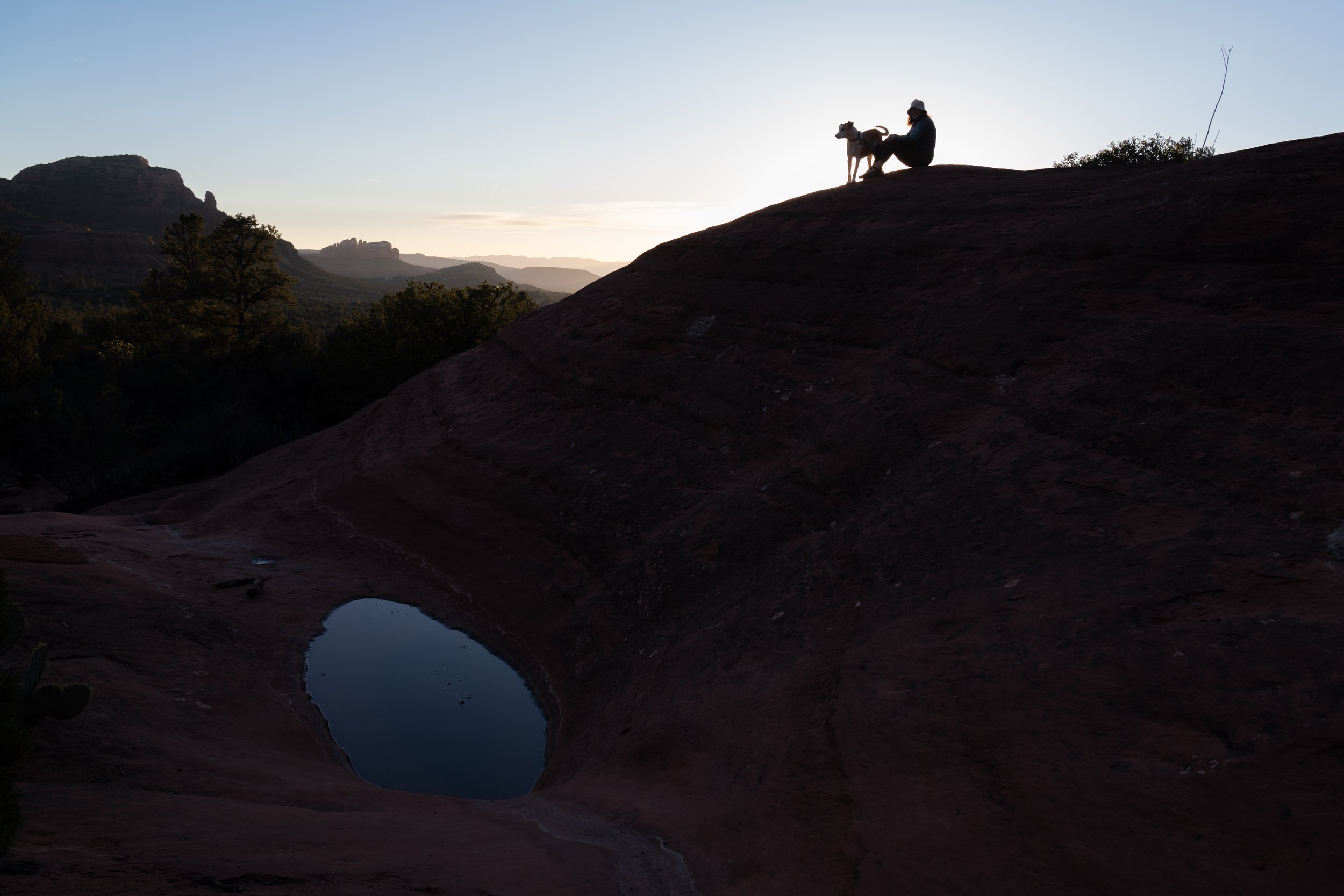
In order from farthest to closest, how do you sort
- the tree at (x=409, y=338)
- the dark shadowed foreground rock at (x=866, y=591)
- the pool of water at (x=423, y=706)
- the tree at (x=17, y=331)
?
the tree at (x=409, y=338)
the tree at (x=17, y=331)
the pool of water at (x=423, y=706)
the dark shadowed foreground rock at (x=866, y=591)

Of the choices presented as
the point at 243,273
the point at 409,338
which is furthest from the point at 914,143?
the point at 243,273

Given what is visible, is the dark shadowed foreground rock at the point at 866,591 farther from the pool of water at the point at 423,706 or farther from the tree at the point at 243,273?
the tree at the point at 243,273

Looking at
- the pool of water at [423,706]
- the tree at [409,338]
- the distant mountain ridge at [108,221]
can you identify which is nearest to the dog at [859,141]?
the pool of water at [423,706]

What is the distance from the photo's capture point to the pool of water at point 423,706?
266 inches

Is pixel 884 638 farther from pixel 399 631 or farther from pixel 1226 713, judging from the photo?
pixel 399 631

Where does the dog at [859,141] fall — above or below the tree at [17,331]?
above

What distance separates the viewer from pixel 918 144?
12.0 metres

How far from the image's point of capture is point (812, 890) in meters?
3.59

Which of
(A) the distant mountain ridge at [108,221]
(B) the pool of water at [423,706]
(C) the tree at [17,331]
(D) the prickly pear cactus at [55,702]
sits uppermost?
(A) the distant mountain ridge at [108,221]

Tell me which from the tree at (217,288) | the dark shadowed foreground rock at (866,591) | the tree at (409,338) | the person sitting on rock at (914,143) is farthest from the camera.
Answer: the tree at (217,288)

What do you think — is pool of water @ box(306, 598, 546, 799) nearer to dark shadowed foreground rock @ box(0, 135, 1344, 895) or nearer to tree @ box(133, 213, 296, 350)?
dark shadowed foreground rock @ box(0, 135, 1344, 895)

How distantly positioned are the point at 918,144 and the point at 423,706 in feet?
33.4

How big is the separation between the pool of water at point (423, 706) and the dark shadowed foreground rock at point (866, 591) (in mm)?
299

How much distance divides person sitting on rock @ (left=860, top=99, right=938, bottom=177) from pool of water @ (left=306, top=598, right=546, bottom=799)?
892 centimetres
